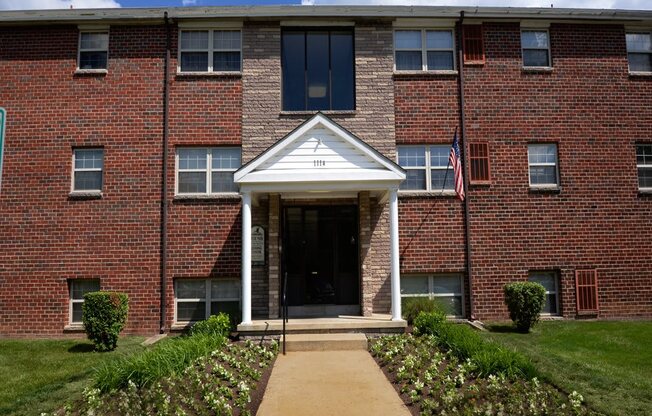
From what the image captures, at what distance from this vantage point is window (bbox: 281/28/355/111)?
44.4 ft

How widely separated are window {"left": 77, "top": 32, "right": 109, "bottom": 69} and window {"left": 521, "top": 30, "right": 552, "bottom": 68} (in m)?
10.9

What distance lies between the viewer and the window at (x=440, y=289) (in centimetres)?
1305

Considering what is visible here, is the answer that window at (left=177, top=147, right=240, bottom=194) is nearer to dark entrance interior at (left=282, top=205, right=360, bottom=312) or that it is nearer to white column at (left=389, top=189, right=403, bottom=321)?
dark entrance interior at (left=282, top=205, right=360, bottom=312)

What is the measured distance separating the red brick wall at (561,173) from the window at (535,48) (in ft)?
0.68

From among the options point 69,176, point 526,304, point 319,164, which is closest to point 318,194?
point 319,164

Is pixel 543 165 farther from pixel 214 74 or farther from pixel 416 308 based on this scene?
pixel 214 74

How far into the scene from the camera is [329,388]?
7312 mm

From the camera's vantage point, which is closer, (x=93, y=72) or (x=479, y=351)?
(x=479, y=351)

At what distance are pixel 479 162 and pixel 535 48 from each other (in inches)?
138

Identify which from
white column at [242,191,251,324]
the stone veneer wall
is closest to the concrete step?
white column at [242,191,251,324]

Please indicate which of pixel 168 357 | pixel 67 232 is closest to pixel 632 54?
pixel 168 357

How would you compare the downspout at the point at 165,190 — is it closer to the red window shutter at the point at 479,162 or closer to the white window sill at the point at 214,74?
the white window sill at the point at 214,74

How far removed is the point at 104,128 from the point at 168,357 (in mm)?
7799

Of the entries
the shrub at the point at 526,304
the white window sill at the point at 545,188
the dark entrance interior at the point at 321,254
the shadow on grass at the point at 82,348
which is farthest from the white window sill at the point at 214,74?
the shrub at the point at 526,304
